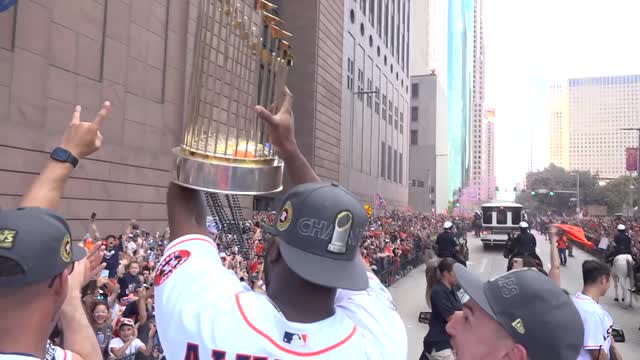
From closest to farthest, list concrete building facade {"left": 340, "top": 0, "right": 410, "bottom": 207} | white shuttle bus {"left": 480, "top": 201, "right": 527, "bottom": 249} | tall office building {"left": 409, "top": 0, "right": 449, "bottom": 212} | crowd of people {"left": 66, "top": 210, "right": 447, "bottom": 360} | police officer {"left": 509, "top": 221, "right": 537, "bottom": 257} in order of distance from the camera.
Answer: crowd of people {"left": 66, "top": 210, "right": 447, "bottom": 360} → police officer {"left": 509, "top": 221, "right": 537, "bottom": 257} → white shuttle bus {"left": 480, "top": 201, "right": 527, "bottom": 249} → concrete building facade {"left": 340, "top": 0, "right": 410, "bottom": 207} → tall office building {"left": 409, "top": 0, "right": 449, "bottom": 212}

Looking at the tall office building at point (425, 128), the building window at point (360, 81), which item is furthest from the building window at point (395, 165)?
the tall office building at point (425, 128)

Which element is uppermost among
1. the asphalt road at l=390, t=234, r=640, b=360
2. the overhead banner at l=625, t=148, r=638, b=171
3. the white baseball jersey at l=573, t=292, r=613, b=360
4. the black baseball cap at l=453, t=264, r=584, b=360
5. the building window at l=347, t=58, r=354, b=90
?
the building window at l=347, t=58, r=354, b=90

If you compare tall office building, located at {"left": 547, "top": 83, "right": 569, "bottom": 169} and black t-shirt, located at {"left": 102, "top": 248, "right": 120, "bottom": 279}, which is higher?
tall office building, located at {"left": 547, "top": 83, "right": 569, "bottom": 169}

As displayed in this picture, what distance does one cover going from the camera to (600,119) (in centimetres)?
16638

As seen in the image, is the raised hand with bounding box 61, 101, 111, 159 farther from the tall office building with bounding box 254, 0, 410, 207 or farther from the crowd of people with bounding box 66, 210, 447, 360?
the tall office building with bounding box 254, 0, 410, 207

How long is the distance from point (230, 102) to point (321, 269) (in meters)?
0.88

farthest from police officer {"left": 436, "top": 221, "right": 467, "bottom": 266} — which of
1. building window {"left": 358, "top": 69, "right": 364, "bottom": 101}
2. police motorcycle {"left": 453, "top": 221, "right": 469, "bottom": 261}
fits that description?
building window {"left": 358, "top": 69, "right": 364, "bottom": 101}

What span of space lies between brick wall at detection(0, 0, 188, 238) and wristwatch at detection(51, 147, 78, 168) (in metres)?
12.2

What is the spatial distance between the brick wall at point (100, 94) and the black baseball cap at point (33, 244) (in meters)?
12.5

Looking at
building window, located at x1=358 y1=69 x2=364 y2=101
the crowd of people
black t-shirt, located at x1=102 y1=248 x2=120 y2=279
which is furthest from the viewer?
building window, located at x1=358 y1=69 x2=364 y2=101

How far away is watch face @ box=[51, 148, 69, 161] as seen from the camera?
6.89 feet

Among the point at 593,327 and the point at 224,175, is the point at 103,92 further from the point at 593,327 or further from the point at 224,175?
the point at 224,175

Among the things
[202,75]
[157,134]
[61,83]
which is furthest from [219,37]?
[157,134]

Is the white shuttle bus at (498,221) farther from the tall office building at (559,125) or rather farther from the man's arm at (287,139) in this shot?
the tall office building at (559,125)
